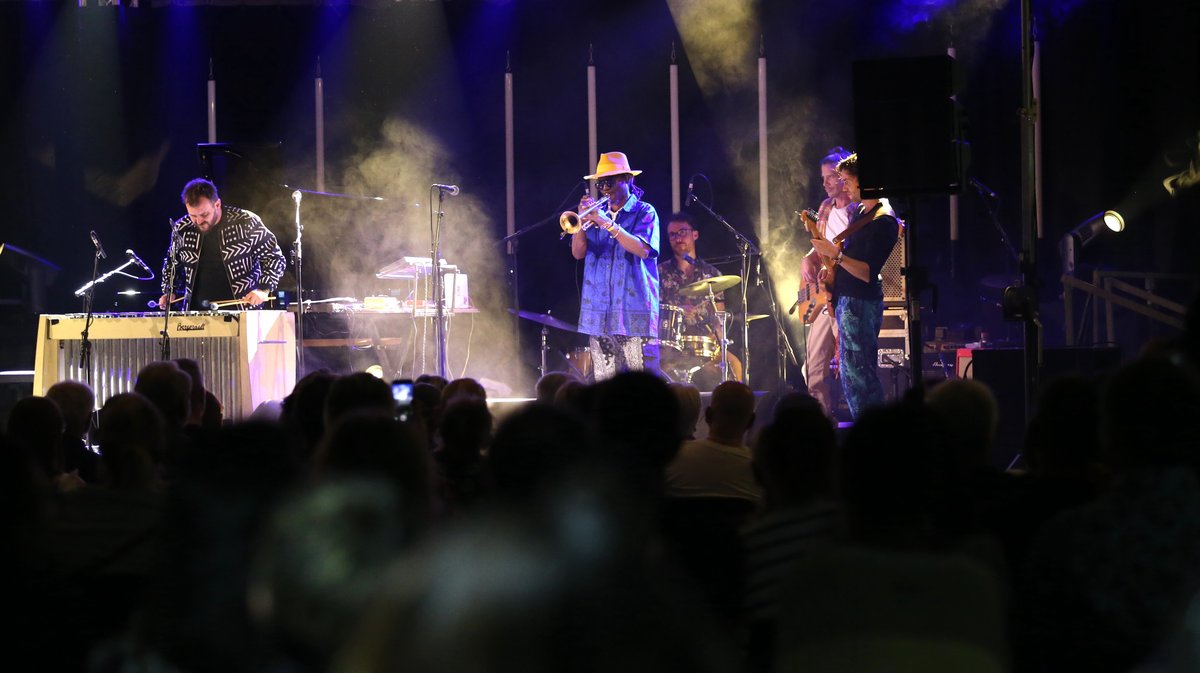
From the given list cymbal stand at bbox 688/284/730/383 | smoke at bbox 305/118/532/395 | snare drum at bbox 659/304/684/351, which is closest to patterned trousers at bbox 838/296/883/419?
cymbal stand at bbox 688/284/730/383

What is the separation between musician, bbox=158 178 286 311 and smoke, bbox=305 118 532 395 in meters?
2.95

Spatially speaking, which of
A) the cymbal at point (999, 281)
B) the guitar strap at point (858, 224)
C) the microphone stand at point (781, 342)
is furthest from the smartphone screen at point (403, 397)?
the microphone stand at point (781, 342)

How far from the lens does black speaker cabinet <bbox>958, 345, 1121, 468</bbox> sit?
7.29m

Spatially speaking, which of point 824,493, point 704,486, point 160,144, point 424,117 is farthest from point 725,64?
point 824,493

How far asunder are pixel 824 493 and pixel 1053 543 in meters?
0.56

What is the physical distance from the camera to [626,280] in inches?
395

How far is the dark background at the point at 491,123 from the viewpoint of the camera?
39.8ft

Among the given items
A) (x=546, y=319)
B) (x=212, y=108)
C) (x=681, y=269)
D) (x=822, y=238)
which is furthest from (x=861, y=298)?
(x=212, y=108)

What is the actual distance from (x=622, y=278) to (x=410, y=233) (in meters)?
3.62

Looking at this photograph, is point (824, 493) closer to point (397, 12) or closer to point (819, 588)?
point (819, 588)

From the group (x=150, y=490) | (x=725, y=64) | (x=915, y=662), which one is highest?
(x=725, y=64)

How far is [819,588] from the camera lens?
2.14 metres

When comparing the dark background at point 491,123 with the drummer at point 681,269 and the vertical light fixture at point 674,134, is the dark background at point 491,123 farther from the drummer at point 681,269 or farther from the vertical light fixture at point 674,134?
the drummer at point 681,269

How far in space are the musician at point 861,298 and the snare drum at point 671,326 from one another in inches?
106
